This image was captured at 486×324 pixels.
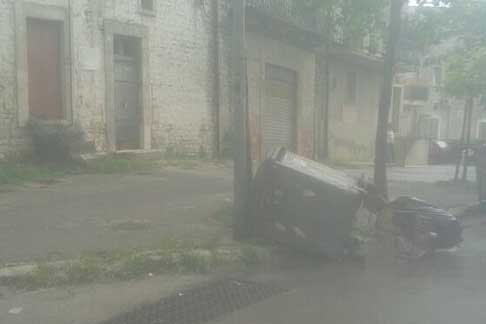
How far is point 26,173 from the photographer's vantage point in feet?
33.2

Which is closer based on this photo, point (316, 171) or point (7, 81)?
point (316, 171)

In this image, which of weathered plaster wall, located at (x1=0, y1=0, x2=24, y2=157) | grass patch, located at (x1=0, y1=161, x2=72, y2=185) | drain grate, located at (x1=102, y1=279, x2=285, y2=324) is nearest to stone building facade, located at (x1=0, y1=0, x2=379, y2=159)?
weathered plaster wall, located at (x1=0, y1=0, x2=24, y2=157)

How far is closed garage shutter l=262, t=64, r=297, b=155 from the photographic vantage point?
690 inches

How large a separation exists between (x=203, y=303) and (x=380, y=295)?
1.60m

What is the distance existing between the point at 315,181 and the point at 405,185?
7726 mm

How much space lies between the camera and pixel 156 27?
1327cm

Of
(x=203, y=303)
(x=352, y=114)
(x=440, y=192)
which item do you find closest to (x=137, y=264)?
(x=203, y=303)

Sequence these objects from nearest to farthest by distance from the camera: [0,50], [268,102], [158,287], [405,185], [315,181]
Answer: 1. [158,287]
2. [315,181]
3. [0,50]
4. [405,185]
5. [268,102]

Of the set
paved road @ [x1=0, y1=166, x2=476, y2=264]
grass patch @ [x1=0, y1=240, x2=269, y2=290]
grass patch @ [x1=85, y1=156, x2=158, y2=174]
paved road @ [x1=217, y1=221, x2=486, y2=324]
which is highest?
grass patch @ [x1=85, y1=156, x2=158, y2=174]

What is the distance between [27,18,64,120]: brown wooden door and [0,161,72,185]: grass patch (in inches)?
42.6

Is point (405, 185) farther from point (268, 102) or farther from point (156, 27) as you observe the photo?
point (156, 27)

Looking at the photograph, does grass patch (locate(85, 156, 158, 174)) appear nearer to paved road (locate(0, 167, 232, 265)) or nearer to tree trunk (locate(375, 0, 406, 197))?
paved road (locate(0, 167, 232, 265))

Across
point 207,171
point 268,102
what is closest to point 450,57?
point 268,102

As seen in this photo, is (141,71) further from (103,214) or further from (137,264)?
(137,264)
